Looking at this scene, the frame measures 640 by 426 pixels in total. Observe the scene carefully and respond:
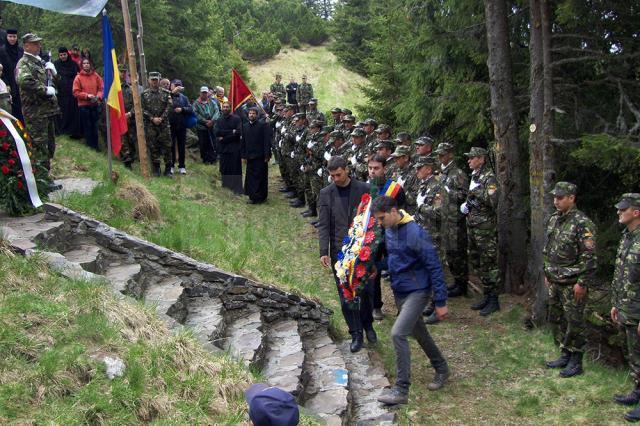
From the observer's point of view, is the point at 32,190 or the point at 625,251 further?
the point at 32,190

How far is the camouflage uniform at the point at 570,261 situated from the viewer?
6430mm

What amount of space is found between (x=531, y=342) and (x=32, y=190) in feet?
20.1

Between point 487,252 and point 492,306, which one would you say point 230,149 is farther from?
point 492,306

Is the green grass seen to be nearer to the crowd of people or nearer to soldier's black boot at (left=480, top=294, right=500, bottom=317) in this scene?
the crowd of people

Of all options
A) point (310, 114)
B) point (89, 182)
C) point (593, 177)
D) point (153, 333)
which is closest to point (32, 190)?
point (89, 182)

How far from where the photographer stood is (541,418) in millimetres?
5945

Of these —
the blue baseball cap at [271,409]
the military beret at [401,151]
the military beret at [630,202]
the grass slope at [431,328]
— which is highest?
the military beret at [401,151]

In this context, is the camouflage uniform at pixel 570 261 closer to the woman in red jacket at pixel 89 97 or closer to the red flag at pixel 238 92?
the woman in red jacket at pixel 89 97

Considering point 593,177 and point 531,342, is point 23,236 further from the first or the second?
point 593,177

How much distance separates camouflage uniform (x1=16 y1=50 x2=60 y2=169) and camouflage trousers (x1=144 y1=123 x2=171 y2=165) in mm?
3858

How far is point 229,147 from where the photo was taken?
14.8 meters

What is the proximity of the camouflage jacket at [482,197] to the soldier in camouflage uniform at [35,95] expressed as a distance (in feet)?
19.2

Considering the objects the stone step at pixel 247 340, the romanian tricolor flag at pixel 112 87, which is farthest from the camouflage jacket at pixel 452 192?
the romanian tricolor flag at pixel 112 87

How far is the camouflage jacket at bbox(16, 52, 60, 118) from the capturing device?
8852 millimetres
